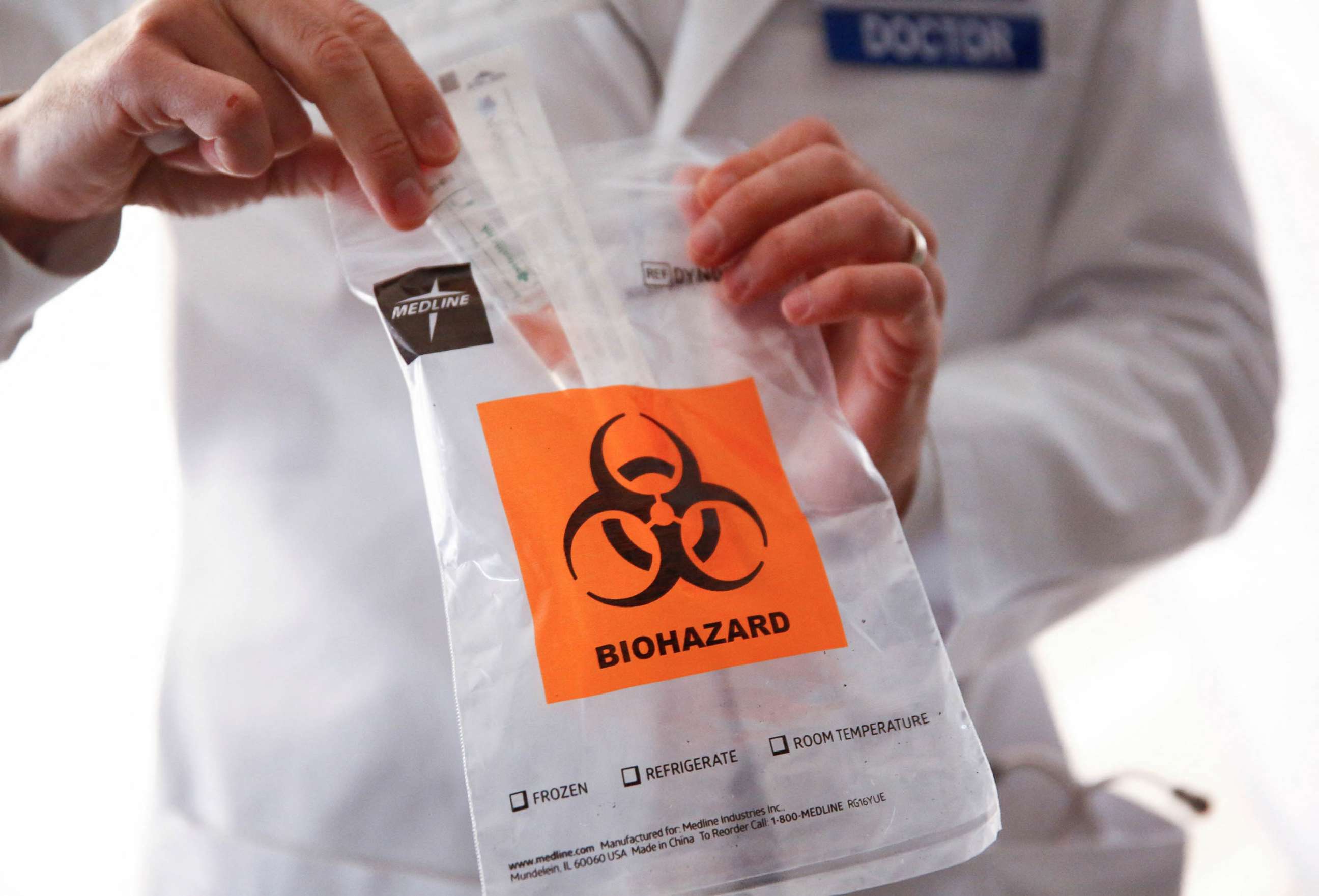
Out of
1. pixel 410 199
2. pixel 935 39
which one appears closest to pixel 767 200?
pixel 410 199

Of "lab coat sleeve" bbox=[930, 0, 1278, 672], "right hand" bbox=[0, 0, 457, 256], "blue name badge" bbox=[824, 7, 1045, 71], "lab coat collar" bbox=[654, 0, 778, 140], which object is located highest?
"right hand" bbox=[0, 0, 457, 256]

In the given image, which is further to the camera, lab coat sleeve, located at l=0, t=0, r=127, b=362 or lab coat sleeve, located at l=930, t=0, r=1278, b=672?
lab coat sleeve, located at l=930, t=0, r=1278, b=672

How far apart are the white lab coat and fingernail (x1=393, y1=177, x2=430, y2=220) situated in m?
0.15

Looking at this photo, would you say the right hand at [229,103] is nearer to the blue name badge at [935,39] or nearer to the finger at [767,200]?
the finger at [767,200]

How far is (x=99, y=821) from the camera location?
41cm

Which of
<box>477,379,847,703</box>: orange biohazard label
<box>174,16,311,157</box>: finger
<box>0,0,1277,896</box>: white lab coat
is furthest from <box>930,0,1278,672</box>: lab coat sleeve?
<box>174,16,311,157</box>: finger

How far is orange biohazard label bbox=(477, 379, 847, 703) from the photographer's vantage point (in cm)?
25

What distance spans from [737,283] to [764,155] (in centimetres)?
6

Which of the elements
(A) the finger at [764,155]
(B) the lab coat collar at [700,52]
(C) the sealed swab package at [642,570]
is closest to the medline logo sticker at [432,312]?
(C) the sealed swab package at [642,570]

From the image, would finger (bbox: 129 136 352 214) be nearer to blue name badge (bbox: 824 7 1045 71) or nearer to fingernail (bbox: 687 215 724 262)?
fingernail (bbox: 687 215 724 262)

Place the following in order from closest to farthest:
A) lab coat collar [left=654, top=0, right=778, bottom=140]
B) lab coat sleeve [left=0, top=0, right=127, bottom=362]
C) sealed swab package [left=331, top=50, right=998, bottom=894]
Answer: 1. sealed swab package [left=331, top=50, right=998, bottom=894]
2. lab coat sleeve [left=0, top=0, right=127, bottom=362]
3. lab coat collar [left=654, top=0, right=778, bottom=140]

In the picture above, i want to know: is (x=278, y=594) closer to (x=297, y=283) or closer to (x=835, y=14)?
(x=297, y=283)

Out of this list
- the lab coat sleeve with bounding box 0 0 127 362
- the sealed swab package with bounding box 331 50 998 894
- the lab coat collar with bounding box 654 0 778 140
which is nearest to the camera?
the sealed swab package with bounding box 331 50 998 894

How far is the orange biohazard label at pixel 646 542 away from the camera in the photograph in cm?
25
